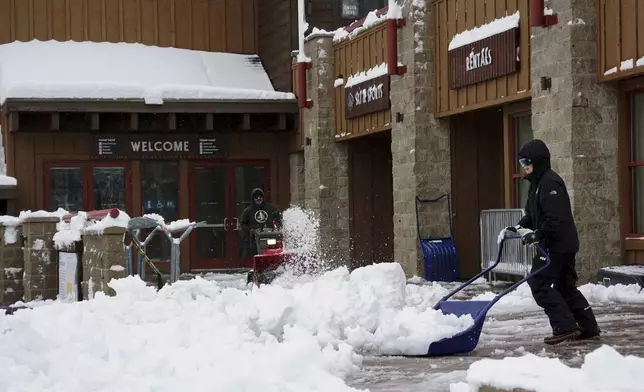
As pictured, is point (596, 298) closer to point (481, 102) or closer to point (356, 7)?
point (481, 102)

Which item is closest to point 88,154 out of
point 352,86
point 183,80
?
point 183,80

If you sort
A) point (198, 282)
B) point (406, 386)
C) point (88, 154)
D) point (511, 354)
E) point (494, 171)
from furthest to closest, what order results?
point (88, 154), point (494, 171), point (198, 282), point (511, 354), point (406, 386)

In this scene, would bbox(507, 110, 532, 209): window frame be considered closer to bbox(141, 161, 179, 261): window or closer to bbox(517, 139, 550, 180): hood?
bbox(517, 139, 550, 180): hood

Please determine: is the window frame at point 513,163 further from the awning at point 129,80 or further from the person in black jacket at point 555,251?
the awning at point 129,80

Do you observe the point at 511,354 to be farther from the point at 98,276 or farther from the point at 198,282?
the point at 98,276

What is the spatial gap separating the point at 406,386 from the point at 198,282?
3973 millimetres

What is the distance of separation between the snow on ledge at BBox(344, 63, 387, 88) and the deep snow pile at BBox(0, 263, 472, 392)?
342 inches

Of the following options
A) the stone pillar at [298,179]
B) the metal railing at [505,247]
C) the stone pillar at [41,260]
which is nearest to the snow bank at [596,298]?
the metal railing at [505,247]

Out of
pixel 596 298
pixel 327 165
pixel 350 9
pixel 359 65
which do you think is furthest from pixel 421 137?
pixel 350 9

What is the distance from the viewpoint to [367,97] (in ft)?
70.5

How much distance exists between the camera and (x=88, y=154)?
85.6 feet

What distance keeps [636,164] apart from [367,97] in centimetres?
830

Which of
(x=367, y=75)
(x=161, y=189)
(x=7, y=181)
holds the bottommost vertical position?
(x=161, y=189)

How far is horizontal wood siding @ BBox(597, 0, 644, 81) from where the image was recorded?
43.2ft
